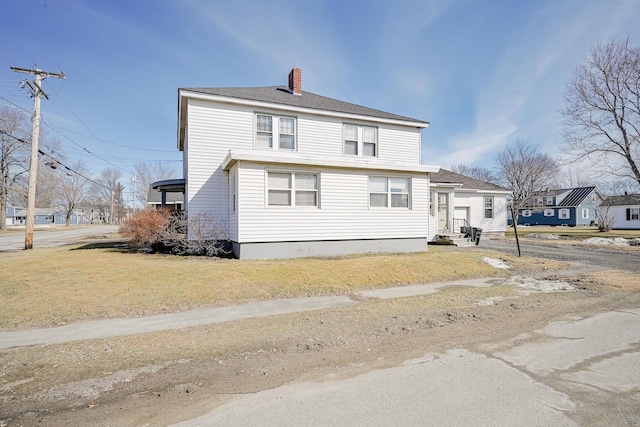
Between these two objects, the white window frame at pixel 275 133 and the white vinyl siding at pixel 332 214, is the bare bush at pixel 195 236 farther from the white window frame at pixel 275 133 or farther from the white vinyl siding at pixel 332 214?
the white window frame at pixel 275 133

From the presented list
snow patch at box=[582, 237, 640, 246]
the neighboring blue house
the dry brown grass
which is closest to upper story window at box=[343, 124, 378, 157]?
the dry brown grass

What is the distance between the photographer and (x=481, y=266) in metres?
11.7

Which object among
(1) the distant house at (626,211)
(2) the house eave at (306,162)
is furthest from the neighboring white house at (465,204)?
(1) the distant house at (626,211)

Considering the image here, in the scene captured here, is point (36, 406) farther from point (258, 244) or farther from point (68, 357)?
point (258, 244)

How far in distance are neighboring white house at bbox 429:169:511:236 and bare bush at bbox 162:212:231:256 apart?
1339cm

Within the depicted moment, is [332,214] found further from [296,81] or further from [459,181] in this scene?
[459,181]

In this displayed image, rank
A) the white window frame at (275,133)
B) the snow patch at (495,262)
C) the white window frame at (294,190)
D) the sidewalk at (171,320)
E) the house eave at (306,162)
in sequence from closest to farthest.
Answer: the sidewalk at (171,320) → the house eave at (306,162) → the snow patch at (495,262) → the white window frame at (294,190) → the white window frame at (275,133)

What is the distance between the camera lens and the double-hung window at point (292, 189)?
41.1 ft

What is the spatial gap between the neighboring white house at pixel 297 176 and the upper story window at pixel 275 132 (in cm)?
5

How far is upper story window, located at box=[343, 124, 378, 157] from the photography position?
53.9 ft

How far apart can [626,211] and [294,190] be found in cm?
4992

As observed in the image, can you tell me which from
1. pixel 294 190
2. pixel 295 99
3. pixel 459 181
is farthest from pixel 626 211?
pixel 294 190

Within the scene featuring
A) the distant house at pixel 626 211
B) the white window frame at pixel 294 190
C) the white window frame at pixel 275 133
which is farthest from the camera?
the distant house at pixel 626 211

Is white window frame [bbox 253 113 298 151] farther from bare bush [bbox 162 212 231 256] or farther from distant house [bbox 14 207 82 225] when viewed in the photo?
distant house [bbox 14 207 82 225]
